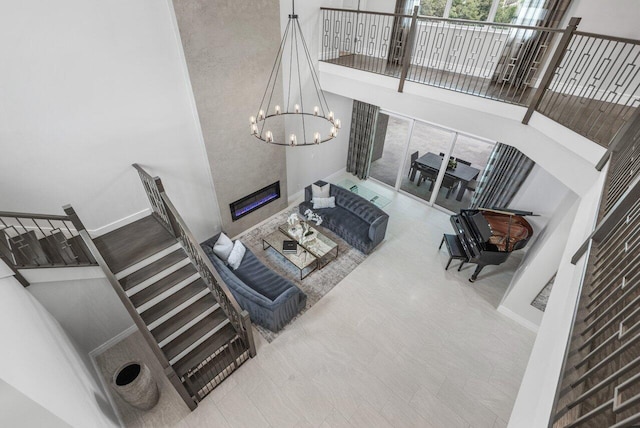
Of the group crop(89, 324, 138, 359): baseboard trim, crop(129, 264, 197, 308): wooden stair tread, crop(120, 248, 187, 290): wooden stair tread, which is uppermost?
crop(120, 248, 187, 290): wooden stair tread

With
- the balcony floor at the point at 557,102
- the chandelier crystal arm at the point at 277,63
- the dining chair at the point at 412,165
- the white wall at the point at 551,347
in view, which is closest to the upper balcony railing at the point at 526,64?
the balcony floor at the point at 557,102

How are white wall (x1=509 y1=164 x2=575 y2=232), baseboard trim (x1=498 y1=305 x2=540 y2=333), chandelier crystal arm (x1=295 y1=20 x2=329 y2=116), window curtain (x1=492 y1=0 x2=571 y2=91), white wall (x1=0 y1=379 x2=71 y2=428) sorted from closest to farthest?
white wall (x1=0 y1=379 x2=71 y2=428) < window curtain (x1=492 y1=0 x2=571 y2=91) < baseboard trim (x1=498 y1=305 x2=540 y2=333) < white wall (x1=509 y1=164 x2=575 y2=232) < chandelier crystal arm (x1=295 y1=20 x2=329 y2=116)

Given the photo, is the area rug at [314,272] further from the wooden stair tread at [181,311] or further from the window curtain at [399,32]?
the window curtain at [399,32]

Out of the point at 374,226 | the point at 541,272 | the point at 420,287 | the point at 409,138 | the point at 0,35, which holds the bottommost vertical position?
the point at 420,287

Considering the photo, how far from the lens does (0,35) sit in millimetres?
3176

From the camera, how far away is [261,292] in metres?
5.18

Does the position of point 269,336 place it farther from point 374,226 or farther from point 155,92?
point 155,92

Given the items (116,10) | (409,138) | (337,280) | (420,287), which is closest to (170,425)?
(337,280)

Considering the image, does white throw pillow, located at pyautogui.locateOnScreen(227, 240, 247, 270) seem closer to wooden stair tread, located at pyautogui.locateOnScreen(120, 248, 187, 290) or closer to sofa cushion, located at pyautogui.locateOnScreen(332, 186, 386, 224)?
wooden stair tread, located at pyautogui.locateOnScreen(120, 248, 187, 290)

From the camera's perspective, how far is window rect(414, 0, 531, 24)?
552 cm

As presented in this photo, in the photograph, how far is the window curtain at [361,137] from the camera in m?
8.03

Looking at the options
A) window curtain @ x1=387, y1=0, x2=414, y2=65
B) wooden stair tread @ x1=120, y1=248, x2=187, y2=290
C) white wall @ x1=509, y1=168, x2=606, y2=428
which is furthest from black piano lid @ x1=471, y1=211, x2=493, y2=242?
wooden stair tread @ x1=120, y1=248, x2=187, y2=290

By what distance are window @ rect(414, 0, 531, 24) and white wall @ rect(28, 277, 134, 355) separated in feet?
26.4

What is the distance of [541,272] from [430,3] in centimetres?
589
